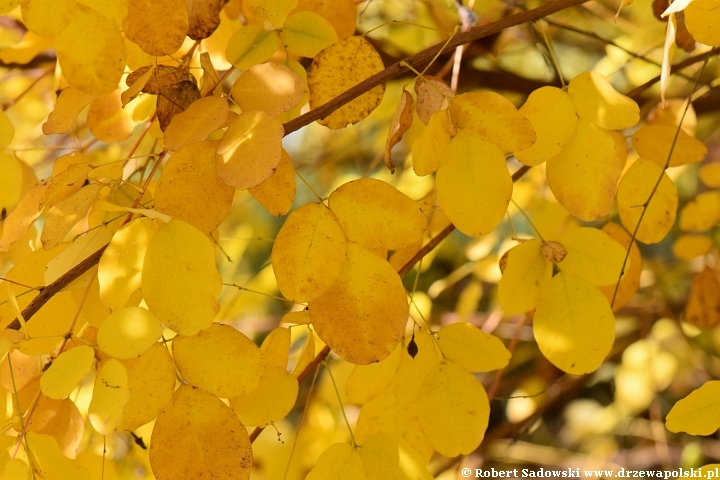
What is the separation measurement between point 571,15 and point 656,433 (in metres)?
0.82

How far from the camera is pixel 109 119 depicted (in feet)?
2.20

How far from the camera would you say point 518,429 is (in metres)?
1.36

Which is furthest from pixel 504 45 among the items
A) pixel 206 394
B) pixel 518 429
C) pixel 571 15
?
pixel 206 394

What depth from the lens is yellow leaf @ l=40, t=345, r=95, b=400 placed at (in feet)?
1.44

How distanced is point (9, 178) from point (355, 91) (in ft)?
0.94

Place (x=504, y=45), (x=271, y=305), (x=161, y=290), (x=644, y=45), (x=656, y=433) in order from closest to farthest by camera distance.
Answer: (x=161, y=290), (x=644, y=45), (x=504, y=45), (x=656, y=433), (x=271, y=305)

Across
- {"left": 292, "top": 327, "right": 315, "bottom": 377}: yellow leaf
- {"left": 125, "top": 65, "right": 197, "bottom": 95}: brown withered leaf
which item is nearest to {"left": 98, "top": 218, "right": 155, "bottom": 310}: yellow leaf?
{"left": 125, "top": 65, "right": 197, "bottom": 95}: brown withered leaf

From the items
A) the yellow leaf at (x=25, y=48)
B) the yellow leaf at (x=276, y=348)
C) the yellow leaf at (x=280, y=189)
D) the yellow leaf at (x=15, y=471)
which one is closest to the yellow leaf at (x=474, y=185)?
the yellow leaf at (x=280, y=189)

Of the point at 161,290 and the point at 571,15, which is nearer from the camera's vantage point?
the point at 161,290

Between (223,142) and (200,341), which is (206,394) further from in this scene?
(223,142)

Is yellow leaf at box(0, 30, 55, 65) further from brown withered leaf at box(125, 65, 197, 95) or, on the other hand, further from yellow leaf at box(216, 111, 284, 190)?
yellow leaf at box(216, 111, 284, 190)

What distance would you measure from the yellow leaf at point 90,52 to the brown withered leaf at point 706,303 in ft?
2.94

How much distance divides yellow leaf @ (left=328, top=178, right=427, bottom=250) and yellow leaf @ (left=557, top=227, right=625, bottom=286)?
0.57 ft

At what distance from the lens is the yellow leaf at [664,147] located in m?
0.68
